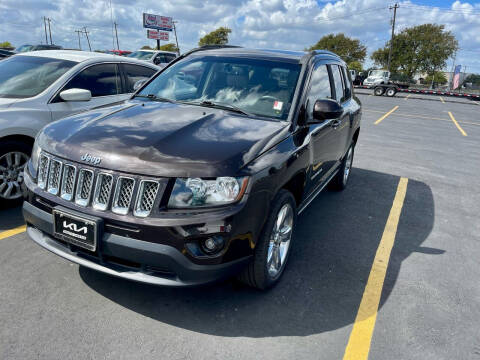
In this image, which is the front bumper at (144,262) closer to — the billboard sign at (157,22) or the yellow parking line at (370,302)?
the yellow parking line at (370,302)

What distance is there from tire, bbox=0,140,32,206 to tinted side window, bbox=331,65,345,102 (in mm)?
3587

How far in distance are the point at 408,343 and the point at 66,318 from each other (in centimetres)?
231

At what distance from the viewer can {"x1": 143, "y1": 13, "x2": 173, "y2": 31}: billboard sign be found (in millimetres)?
62084

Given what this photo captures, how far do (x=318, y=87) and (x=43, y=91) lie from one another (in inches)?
123

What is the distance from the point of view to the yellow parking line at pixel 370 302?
8.39 ft

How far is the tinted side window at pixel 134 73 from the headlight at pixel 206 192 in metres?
3.59

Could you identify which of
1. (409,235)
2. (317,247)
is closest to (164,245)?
(317,247)

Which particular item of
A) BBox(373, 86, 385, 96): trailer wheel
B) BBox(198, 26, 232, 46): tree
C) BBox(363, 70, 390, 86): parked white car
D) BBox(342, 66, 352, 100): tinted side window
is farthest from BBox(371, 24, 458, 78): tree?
BBox(342, 66, 352, 100): tinted side window

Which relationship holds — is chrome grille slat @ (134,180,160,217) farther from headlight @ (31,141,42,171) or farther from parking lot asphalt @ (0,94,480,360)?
headlight @ (31,141,42,171)

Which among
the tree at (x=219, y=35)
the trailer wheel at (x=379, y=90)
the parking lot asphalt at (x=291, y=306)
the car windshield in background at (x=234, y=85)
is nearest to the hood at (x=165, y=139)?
the car windshield in background at (x=234, y=85)

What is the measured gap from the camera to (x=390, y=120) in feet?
50.9

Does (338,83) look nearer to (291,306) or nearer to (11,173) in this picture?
(291,306)

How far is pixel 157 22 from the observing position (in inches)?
2509

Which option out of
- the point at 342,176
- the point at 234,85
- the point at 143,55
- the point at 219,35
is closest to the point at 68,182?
the point at 234,85
